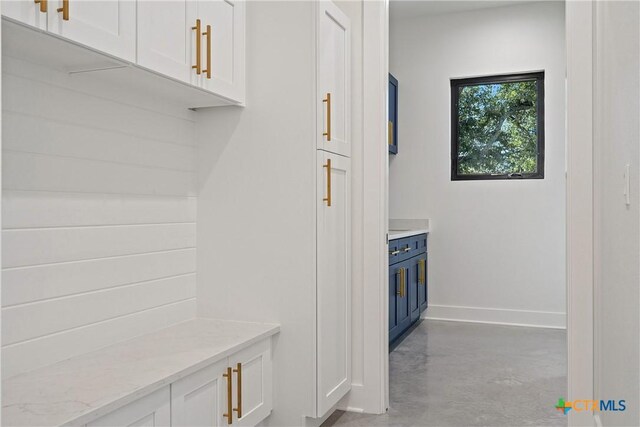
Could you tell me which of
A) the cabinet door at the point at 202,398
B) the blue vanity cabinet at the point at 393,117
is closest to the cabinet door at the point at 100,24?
the cabinet door at the point at 202,398

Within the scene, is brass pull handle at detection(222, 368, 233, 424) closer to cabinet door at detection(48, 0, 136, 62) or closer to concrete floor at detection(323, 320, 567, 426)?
concrete floor at detection(323, 320, 567, 426)

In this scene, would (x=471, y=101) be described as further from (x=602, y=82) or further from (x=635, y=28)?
(x=635, y=28)

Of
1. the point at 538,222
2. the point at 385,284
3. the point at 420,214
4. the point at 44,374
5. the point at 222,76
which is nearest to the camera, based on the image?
the point at 44,374

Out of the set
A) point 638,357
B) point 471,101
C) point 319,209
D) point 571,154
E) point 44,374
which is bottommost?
point 44,374

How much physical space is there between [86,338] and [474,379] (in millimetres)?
2409

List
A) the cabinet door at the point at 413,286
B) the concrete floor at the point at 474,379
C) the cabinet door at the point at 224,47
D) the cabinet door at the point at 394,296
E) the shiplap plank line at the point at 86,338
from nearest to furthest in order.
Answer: the shiplap plank line at the point at 86,338 → the cabinet door at the point at 224,47 → the concrete floor at the point at 474,379 → the cabinet door at the point at 394,296 → the cabinet door at the point at 413,286

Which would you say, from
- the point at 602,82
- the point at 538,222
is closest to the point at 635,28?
the point at 602,82

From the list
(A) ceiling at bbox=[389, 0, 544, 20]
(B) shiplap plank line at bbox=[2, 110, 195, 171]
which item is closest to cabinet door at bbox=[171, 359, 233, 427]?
(B) shiplap plank line at bbox=[2, 110, 195, 171]

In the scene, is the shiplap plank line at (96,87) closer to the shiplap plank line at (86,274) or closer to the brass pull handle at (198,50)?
the brass pull handle at (198,50)

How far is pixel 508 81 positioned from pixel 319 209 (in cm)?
351

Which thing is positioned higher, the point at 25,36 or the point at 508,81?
the point at 508,81

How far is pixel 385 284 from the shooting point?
9.51 ft

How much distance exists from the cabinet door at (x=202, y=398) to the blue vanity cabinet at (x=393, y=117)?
3.46 m

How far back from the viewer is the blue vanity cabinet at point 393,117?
5.07 meters
